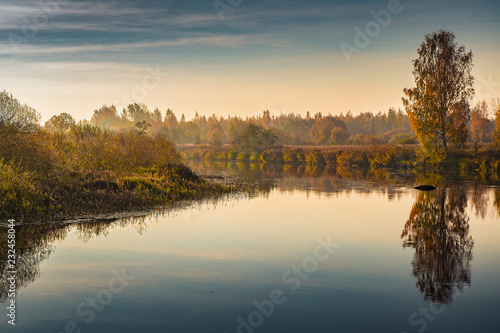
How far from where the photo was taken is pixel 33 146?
27.2 metres

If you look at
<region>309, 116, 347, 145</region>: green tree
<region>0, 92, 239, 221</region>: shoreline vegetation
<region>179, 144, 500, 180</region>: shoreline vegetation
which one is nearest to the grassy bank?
<region>0, 92, 239, 221</region>: shoreline vegetation

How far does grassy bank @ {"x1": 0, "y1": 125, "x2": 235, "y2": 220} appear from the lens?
858 inches

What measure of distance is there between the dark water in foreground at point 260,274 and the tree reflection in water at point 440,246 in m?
0.06

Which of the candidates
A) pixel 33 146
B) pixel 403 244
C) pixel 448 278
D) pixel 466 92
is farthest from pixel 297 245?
pixel 466 92

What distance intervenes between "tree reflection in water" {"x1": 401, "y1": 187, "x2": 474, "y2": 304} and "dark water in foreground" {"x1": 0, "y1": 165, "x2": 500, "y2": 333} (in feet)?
0.20

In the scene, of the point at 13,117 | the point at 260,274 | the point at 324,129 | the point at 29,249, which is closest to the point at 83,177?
the point at 13,117

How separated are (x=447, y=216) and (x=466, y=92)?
39.3 meters

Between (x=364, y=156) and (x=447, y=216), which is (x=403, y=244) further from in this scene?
(x=364, y=156)

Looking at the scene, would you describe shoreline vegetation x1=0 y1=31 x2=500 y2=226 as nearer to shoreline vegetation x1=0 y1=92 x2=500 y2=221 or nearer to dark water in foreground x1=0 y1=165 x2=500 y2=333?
shoreline vegetation x1=0 y1=92 x2=500 y2=221

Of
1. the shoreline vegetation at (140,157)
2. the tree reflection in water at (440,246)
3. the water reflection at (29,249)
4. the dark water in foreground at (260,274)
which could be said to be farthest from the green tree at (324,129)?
the water reflection at (29,249)

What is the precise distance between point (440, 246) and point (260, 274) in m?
7.81

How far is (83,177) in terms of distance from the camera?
28.1 meters

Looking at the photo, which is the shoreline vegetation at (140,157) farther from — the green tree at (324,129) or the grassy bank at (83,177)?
the green tree at (324,129)

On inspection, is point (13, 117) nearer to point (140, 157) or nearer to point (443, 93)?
point (140, 157)
